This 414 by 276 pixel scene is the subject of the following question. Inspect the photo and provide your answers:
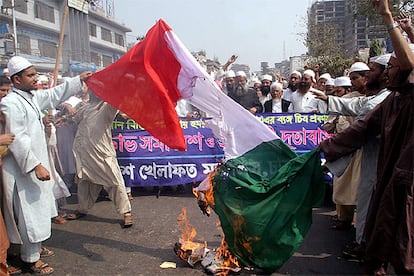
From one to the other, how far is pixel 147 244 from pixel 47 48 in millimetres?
41292

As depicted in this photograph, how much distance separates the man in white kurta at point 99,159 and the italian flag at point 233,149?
0.88m

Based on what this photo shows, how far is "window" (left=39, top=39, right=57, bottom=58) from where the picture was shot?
128ft

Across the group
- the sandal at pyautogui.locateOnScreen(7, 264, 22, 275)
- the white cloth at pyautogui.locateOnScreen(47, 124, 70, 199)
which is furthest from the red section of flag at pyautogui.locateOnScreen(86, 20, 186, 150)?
the sandal at pyautogui.locateOnScreen(7, 264, 22, 275)

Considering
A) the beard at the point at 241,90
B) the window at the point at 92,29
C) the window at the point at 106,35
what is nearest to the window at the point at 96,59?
the window at the point at 92,29

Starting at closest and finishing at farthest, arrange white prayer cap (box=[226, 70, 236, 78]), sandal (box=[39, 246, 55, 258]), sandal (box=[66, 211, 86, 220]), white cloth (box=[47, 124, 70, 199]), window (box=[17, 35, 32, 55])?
1. sandal (box=[39, 246, 55, 258])
2. white cloth (box=[47, 124, 70, 199])
3. sandal (box=[66, 211, 86, 220])
4. white prayer cap (box=[226, 70, 236, 78])
5. window (box=[17, 35, 32, 55])

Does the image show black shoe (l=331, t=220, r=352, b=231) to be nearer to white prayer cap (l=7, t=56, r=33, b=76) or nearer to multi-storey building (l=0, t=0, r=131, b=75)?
white prayer cap (l=7, t=56, r=33, b=76)

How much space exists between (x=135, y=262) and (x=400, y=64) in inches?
118

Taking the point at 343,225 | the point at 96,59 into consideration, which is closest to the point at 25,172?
the point at 343,225

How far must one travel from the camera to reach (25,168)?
3.41 m

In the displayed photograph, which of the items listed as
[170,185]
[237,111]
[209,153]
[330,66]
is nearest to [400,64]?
[237,111]

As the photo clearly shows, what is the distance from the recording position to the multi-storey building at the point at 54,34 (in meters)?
32.2

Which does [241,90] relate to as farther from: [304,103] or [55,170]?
[55,170]

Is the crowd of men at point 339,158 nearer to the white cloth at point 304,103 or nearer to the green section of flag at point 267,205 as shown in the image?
the green section of flag at point 267,205

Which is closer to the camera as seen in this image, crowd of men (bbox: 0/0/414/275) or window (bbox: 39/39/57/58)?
crowd of men (bbox: 0/0/414/275)
